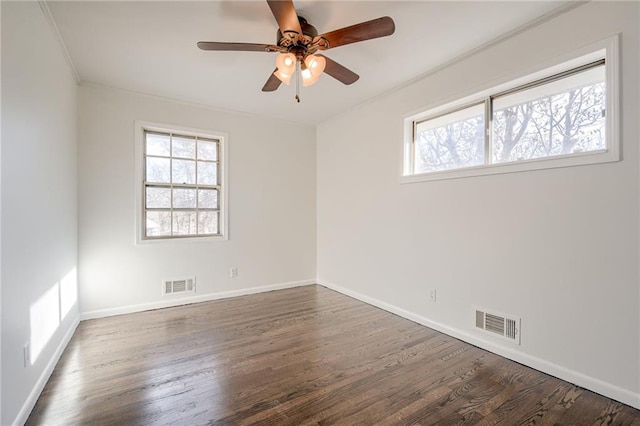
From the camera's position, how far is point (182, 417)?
171cm

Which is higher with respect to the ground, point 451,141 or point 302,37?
point 302,37

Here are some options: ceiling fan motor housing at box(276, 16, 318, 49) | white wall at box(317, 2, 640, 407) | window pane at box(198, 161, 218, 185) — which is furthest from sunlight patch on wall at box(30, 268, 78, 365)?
white wall at box(317, 2, 640, 407)

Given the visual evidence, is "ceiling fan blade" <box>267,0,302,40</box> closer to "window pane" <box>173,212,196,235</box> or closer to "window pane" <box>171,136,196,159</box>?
"window pane" <box>171,136,196,159</box>

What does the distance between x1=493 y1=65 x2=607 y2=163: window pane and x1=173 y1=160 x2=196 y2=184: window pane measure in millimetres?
3581

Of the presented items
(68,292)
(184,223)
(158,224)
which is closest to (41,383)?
(68,292)

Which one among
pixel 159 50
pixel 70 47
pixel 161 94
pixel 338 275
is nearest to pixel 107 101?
pixel 161 94

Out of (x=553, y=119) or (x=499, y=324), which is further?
(x=499, y=324)

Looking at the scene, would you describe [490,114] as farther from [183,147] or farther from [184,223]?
[184,223]

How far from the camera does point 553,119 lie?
7.61 ft

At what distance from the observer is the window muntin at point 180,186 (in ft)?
12.2

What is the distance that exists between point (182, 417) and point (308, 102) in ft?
11.4

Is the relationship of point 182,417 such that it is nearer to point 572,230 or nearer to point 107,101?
point 572,230

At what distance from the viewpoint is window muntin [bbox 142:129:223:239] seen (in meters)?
3.72

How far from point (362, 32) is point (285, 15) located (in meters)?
0.50
